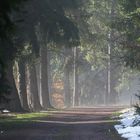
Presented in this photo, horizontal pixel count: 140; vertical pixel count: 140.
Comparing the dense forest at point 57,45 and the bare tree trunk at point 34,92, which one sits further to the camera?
the bare tree trunk at point 34,92

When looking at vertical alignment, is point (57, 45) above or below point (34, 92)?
above

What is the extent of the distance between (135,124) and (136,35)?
9.84 m

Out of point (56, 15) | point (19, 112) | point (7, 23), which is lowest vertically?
point (19, 112)

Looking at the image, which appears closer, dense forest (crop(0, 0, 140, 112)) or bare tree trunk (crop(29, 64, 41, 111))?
dense forest (crop(0, 0, 140, 112))

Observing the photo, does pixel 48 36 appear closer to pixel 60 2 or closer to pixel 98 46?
pixel 60 2

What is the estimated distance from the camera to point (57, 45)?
38250 mm

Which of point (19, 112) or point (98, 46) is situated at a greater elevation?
point (98, 46)

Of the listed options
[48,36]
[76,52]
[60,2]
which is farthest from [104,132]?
[76,52]

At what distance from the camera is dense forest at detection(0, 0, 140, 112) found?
22.1 m

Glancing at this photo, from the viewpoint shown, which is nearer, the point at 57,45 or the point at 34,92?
the point at 57,45

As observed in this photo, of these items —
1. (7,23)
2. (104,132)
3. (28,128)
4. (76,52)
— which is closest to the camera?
(7,23)

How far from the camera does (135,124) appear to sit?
70.0 feet

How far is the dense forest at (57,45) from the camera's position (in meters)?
22.1

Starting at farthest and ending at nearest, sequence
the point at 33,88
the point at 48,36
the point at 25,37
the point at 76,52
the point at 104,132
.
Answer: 1. the point at 76,52
2. the point at 33,88
3. the point at 48,36
4. the point at 25,37
5. the point at 104,132
